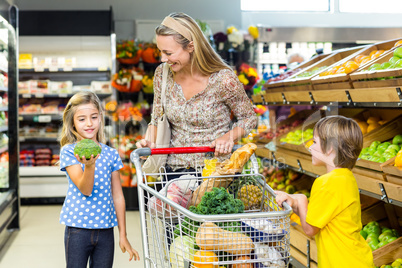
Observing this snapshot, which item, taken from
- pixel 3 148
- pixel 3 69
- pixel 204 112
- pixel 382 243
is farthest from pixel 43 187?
pixel 204 112

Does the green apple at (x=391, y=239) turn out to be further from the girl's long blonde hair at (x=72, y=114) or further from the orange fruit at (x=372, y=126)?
the girl's long blonde hair at (x=72, y=114)

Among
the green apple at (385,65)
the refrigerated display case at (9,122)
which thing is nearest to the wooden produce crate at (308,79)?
the green apple at (385,65)

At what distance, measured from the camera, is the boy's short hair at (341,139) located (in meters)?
2.06

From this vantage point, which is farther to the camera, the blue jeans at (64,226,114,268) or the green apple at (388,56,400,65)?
the green apple at (388,56,400,65)

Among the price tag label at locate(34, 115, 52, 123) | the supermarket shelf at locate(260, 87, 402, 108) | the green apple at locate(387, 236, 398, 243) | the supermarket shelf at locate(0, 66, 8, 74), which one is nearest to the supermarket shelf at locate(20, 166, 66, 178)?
the price tag label at locate(34, 115, 52, 123)

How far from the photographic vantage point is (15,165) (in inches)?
232

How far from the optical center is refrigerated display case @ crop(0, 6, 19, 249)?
5566 millimetres

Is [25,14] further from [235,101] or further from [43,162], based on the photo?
[235,101]

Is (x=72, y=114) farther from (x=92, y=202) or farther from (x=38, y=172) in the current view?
(x=38, y=172)

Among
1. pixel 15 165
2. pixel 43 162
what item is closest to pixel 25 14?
pixel 43 162

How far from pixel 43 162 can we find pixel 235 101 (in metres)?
5.92

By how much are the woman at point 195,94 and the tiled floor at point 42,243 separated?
2292 mm

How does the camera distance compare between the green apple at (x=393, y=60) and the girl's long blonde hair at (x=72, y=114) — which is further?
the green apple at (x=393, y=60)

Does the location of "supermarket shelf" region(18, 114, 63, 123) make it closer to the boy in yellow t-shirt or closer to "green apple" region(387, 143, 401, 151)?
"green apple" region(387, 143, 401, 151)
